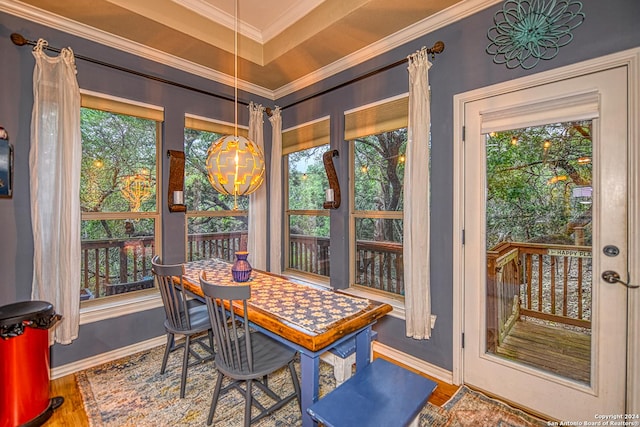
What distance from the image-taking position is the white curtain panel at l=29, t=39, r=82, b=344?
7.22ft

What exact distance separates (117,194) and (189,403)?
2.02m

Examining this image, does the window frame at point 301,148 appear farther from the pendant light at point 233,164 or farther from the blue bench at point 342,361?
the blue bench at point 342,361

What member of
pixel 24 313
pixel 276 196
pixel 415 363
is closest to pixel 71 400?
pixel 24 313

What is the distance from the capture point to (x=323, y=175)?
11.4 feet

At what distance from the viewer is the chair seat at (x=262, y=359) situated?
1.62 meters

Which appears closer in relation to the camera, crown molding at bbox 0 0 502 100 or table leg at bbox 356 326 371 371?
table leg at bbox 356 326 371 371

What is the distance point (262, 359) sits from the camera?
5.75 ft

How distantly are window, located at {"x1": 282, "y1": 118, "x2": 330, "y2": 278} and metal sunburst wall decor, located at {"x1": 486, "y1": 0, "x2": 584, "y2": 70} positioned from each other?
5.73 feet

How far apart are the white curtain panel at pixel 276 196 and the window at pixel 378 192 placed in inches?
41.5

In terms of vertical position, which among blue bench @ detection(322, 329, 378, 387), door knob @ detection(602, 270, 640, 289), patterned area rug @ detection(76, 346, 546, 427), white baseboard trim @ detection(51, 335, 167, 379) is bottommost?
patterned area rug @ detection(76, 346, 546, 427)

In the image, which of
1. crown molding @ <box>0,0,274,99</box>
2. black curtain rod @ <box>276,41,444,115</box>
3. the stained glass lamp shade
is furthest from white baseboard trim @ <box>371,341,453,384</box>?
crown molding @ <box>0,0,274,99</box>

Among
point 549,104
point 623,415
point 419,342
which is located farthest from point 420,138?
point 623,415

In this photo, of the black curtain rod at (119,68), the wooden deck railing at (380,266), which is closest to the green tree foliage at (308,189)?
the wooden deck railing at (380,266)

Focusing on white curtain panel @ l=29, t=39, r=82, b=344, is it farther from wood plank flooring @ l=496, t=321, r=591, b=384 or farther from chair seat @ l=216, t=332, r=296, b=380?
wood plank flooring @ l=496, t=321, r=591, b=384
